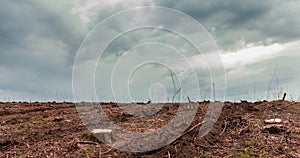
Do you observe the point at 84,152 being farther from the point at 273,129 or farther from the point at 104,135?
the point at 273,129

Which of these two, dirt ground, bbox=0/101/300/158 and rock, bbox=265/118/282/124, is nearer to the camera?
dirt ground, bbox=0/101/300/158

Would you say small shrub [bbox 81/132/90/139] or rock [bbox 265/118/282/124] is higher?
rock [bbox 265/118/282/124]

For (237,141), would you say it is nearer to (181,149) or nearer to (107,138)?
(181,149)

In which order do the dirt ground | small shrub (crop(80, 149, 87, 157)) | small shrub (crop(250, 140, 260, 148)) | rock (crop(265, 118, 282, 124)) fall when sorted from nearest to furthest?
small shrub (crop(80, 149, 87, 157)) → the dirt ground → small shrub (crop(250, 140, 260, 148)) → rock (crop(265, 118, 282, 124))

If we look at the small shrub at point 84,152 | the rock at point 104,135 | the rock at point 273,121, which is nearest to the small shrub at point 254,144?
the rock at point 273,121

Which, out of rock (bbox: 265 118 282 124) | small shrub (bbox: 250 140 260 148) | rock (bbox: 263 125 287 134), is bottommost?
small shrub (bbox: 250 140 260 148)

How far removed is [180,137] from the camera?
6645mm

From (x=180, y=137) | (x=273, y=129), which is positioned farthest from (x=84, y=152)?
(x=273, y=129)

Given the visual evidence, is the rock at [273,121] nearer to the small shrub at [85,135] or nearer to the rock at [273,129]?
the rock at [273,129]

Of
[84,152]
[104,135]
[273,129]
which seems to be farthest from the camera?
[273,129]

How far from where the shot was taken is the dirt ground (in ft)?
20.1

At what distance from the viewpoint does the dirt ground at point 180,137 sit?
241 inches

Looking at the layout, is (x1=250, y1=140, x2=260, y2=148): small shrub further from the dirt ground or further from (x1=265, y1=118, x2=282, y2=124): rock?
(x1=265, y1=118, x2=282, y2=124): rock

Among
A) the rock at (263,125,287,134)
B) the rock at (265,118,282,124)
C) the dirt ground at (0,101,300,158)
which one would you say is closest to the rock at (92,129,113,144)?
the dirt ground at (0,101,300,158)
